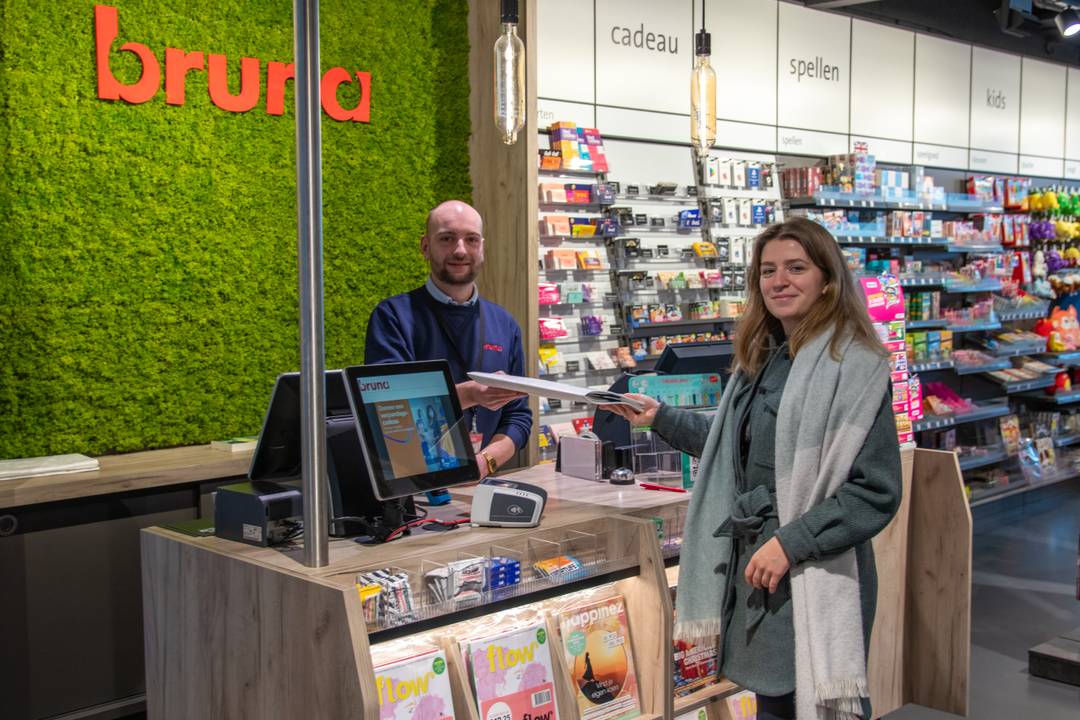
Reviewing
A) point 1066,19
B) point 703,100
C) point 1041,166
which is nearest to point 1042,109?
point 1041,166

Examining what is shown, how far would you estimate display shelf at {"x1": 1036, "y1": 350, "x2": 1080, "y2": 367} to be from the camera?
972 cm

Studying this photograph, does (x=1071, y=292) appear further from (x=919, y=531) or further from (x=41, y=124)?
(x=41, y=124)

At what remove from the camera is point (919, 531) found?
Answer: 171 inches

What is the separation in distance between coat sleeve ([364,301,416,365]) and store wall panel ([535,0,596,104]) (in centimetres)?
237

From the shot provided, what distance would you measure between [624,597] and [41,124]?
2.95 m

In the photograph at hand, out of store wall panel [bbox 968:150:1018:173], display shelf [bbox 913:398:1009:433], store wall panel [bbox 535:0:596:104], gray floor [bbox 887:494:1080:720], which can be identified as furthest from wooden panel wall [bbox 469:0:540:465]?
store wall panel [bbox 968:150:1018:173]

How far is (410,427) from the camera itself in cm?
260

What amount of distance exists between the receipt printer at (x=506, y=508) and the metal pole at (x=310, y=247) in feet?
1.86

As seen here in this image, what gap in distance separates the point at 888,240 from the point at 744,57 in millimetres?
1809

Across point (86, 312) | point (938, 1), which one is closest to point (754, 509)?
point (86, 312)

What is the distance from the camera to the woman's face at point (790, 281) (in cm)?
253

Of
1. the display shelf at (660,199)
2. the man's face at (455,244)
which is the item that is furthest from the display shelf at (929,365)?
the man's face at (455,244)

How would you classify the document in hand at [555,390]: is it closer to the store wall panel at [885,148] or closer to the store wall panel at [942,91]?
the store wall panel at [885,148]

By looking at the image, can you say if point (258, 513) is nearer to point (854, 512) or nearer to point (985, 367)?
point (854, 512)
